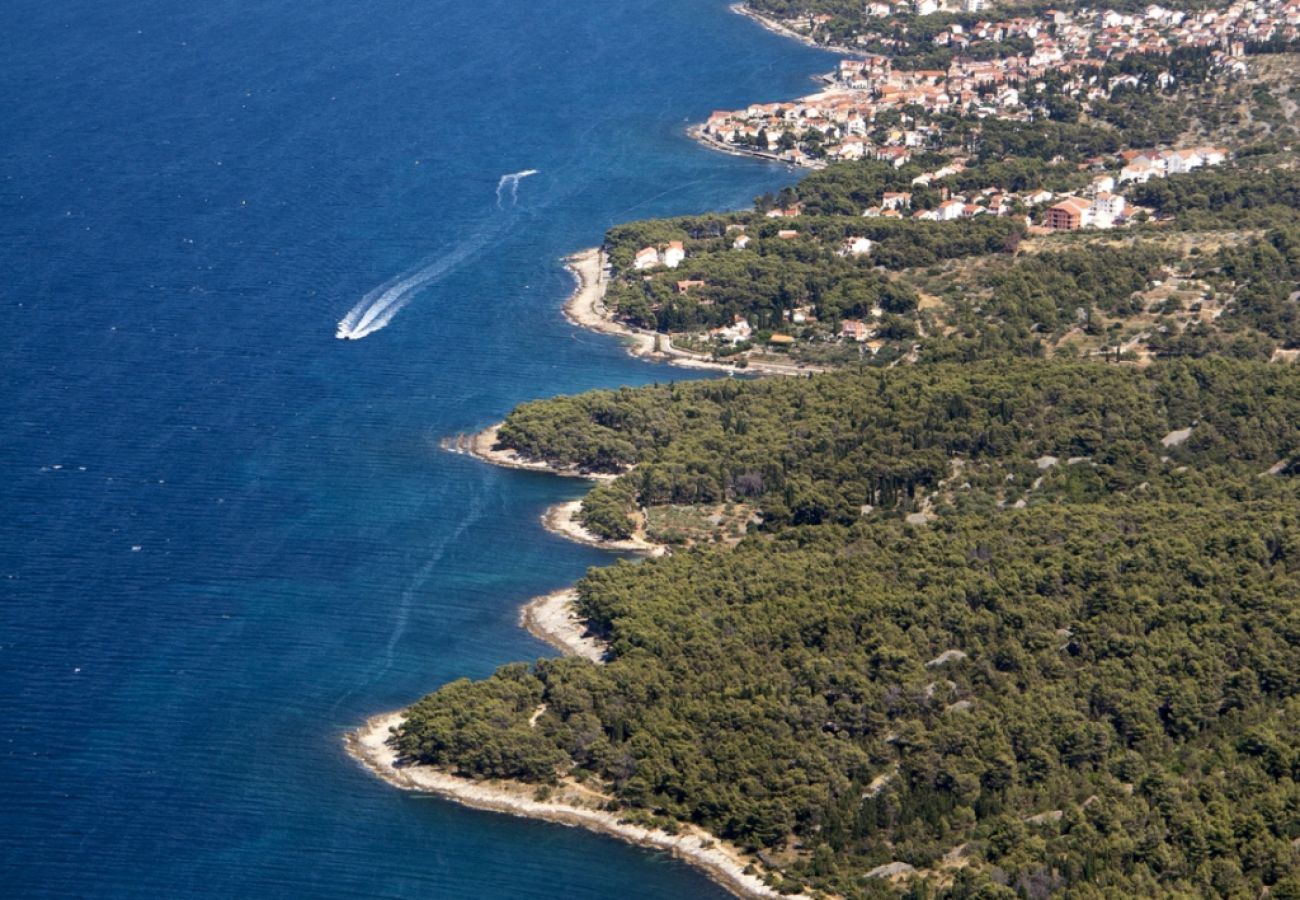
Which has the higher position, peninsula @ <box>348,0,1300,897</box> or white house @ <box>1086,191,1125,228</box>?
peninsula @ <box>348,0,1300,897</box>

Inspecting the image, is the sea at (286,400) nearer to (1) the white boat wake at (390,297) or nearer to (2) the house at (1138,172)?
(1) the white boat wake at (390,297)

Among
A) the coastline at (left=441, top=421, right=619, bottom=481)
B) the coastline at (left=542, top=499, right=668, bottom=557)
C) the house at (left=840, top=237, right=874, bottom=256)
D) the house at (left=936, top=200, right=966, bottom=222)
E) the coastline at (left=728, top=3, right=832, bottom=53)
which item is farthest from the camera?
the coastline at (left=728, top=3, right=832, bottom=53)

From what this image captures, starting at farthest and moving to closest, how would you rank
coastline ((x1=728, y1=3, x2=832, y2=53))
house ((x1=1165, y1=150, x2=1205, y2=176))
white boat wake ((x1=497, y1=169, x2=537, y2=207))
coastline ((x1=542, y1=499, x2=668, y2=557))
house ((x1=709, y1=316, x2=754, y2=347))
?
coastline ((x1=728, y1=3, x2=832, y2=53))
house ((x1=1165, y1=150, x2=1205, y2=176))
white boat wake ((x1=497, y1=169, x2=537, y2=207))
house ((x1=709, y1=316, x2=754, y2=347))
coastline ((x1=542, y1=499, x2=668, y2=557))

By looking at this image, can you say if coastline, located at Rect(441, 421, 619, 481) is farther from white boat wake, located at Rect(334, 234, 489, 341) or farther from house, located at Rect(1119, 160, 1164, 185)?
house, located at Rect(1119, 160, 1164, 185)

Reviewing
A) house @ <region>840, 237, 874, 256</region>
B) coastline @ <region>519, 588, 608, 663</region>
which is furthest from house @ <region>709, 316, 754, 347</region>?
coastline @ <region>519, 588, 608, 663</region>

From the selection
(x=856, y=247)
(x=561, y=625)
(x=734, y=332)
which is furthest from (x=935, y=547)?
(x=856, y=247)

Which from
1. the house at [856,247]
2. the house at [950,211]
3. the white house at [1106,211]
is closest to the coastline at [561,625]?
the house at [856,247]
